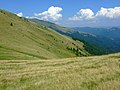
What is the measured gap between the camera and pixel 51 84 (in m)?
17.5

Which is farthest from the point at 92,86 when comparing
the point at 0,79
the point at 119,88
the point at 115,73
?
the point at 0,79

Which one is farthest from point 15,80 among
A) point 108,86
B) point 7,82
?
point 108,86

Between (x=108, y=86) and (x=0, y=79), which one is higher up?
(x=108, y=86)

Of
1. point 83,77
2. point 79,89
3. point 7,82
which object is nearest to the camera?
point 79,89

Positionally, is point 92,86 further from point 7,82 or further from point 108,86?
point 7,82

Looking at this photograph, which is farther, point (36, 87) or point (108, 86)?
point (36, 87)

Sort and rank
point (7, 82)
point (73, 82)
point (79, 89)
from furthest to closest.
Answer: point (7, 82)
point (73, 82)
point (79, 89)

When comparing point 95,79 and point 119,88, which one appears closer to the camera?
point 119,88

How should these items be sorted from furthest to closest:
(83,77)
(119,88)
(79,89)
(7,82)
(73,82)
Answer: (7,82), (83,77), (73,82), (79,89), (119,88)

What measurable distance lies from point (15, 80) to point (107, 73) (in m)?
7.14

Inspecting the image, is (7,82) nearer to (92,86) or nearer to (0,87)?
(0,87)

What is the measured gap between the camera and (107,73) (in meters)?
18.8

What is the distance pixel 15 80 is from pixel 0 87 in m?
2.69

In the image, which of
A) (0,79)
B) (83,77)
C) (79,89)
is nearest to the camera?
(79,89)
